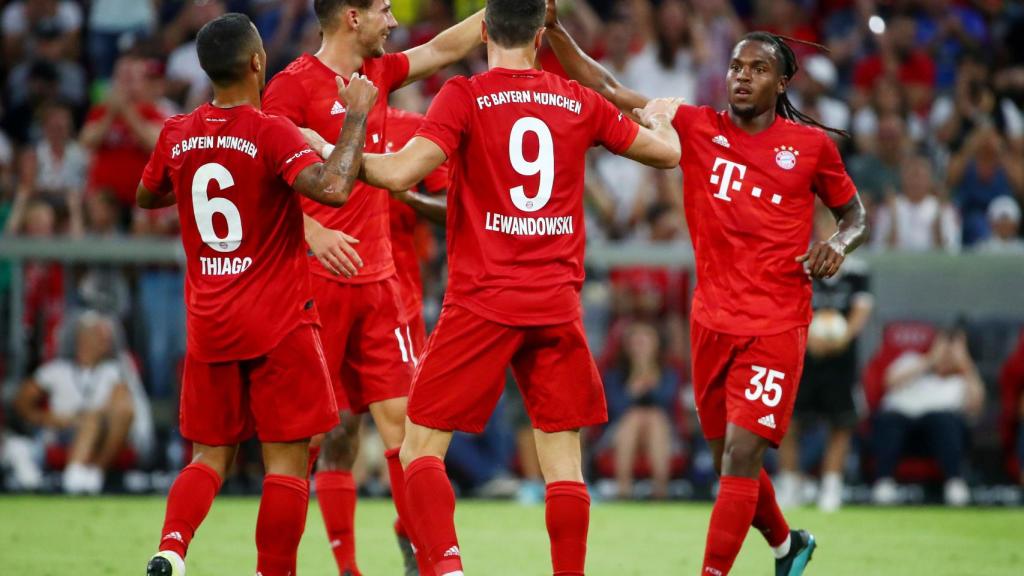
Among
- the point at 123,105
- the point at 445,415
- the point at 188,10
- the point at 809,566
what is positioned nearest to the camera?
the point at 445,415

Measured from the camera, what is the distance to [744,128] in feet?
24.4

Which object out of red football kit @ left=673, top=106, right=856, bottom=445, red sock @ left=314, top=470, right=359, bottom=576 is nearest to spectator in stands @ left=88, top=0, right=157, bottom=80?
red sock @ left=314, top=470, right=359, bottom=576

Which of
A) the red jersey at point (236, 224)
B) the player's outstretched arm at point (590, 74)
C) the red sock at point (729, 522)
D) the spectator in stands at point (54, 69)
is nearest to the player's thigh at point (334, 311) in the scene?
the red jersey at point (236, 224)

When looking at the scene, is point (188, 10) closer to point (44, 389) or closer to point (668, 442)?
point (44, 389)

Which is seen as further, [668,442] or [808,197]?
[668,442]

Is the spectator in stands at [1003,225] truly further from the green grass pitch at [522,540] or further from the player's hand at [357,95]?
the player's hand at [357,95]

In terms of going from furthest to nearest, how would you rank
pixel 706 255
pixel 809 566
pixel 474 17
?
pixel 809 566, pixel 474 17, pixel 706 255

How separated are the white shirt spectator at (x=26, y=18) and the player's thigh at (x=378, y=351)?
400 inches

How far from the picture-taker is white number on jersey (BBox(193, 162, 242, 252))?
6223mm

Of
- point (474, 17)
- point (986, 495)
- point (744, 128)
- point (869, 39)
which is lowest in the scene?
point (986, 495)

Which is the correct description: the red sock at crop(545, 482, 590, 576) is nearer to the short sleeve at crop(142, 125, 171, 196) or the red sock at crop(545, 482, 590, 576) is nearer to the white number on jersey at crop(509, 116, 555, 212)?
the white number on jersey at crop(509, 116, 555, 212)

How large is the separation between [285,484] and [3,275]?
7910 millimetres

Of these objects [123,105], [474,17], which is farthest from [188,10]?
[474,17]

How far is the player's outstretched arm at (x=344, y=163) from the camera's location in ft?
19.7
